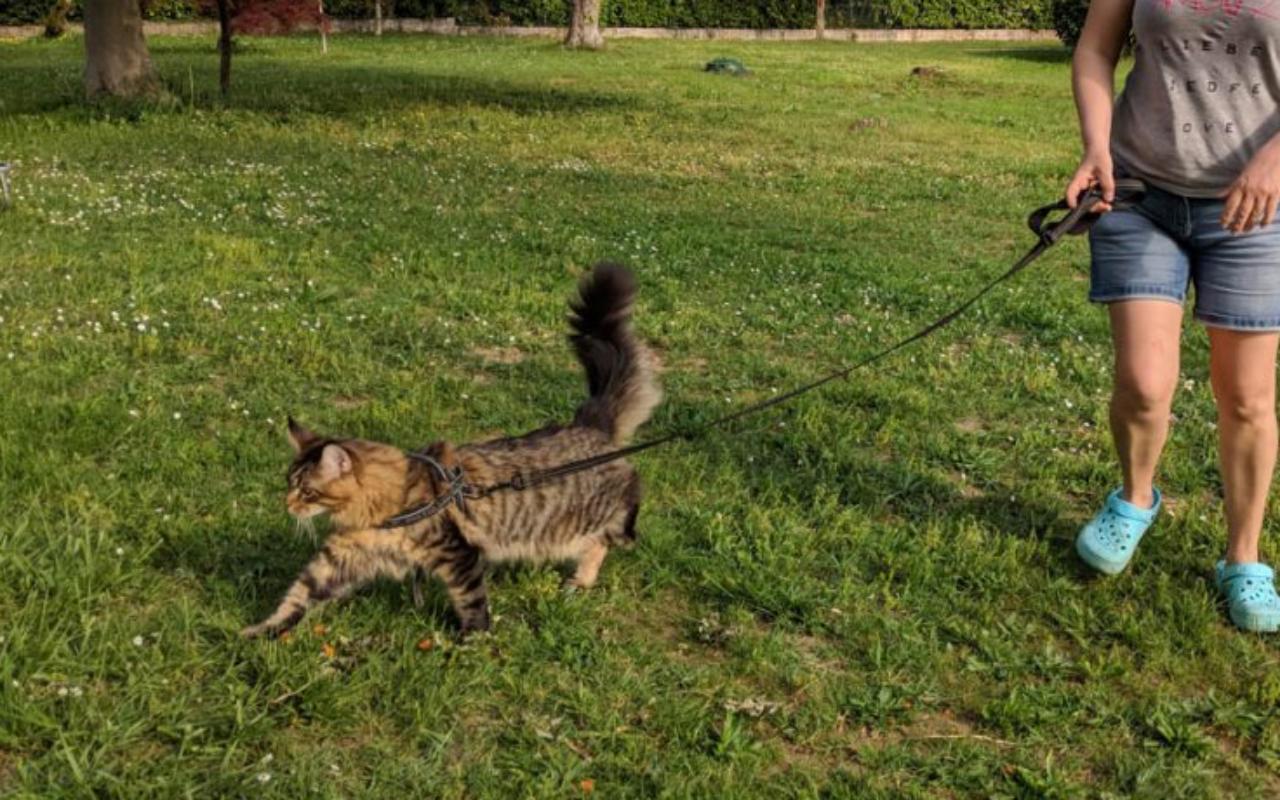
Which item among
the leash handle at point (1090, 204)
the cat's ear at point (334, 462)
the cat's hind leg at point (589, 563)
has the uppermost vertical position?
the leash handle at point (1090, 204)

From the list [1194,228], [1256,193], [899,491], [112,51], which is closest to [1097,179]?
[1194,228]

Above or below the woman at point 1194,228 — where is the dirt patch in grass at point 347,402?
below

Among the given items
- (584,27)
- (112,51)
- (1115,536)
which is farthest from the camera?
(584,27)

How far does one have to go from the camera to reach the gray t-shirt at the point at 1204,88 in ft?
11.1

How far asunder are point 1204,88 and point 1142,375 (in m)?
0.95

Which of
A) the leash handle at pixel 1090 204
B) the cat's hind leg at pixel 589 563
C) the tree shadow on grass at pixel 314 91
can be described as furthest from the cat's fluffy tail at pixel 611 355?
the tree shadow on grass at pixel 314 91

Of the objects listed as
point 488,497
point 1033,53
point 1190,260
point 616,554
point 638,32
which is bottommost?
point 616,554

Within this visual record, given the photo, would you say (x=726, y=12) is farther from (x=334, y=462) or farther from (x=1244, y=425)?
(x=334, y=462)

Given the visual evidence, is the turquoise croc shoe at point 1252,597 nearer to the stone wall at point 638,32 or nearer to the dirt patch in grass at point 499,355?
the dirt patch in grass at point 499,355

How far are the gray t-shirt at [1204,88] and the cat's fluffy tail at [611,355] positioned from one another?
6.00 ft

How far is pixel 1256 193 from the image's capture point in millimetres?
3379

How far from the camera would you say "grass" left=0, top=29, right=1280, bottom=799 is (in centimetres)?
313

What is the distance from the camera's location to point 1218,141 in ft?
11.5

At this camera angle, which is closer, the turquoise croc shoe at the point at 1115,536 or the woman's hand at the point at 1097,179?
the woman's hand at the point at 1097,179
